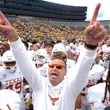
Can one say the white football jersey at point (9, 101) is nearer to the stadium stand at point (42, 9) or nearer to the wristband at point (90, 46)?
the wristband at point (90, 46)

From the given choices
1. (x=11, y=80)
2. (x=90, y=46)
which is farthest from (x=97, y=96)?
(x=11, y=80)

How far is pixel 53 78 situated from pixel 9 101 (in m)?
0.82

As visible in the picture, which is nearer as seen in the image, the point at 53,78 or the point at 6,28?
the point at 6,28

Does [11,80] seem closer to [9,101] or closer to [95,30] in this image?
[9,101]

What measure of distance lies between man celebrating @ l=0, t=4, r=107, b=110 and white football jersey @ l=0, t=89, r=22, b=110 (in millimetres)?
573

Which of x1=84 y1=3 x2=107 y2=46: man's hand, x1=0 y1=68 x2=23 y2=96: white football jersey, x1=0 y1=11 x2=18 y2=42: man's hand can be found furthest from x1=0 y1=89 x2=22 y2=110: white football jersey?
x1=0 y1=68 x2=23 y2=96: white football jersey

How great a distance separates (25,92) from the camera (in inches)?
286

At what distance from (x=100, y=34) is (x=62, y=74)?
36.4 inches

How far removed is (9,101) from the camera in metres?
4.84

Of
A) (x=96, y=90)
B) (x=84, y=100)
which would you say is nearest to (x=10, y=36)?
(x=96, y=90)

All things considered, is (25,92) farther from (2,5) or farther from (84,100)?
(2,5)

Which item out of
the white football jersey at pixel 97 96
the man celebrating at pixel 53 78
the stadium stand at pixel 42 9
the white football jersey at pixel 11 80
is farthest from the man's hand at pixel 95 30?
the stadium stand at pixel 42 9

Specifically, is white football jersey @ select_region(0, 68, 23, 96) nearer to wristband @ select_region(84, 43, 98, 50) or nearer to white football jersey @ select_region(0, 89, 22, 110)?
white football jersey @ select_region(0, 89, 22, 110)

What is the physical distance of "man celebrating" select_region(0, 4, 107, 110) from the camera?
12.7ft
